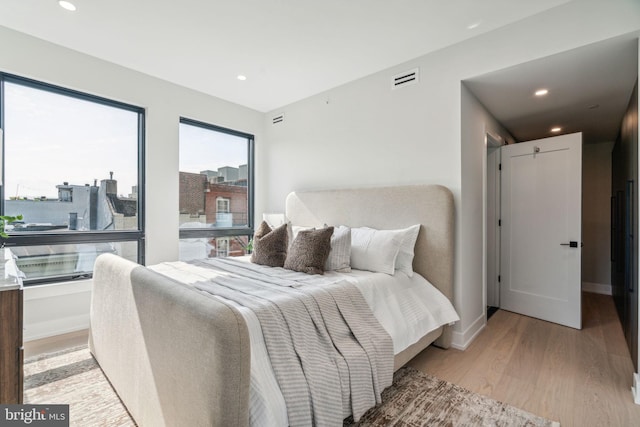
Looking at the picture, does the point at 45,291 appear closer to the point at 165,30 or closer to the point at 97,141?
the point at 97,141

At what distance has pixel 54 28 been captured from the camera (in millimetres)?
2553

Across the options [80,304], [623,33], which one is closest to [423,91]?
[623,33]

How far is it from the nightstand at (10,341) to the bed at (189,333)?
0.45 m

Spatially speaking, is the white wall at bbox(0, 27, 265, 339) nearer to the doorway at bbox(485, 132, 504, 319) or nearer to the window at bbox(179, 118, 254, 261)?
the window at bbox(179, 118, 254, 261)

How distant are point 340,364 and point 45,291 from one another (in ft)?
9.94

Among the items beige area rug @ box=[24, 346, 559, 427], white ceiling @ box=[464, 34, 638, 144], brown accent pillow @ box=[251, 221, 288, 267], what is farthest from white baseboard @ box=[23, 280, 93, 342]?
white ceiling @ box=[464, 34, 638, 144]

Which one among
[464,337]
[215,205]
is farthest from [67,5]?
Result: [464,337]

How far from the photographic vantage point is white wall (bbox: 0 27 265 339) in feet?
8.91

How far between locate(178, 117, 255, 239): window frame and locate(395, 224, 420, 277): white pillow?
2616 mm

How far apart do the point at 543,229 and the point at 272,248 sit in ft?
10.3

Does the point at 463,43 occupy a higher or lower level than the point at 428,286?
higher

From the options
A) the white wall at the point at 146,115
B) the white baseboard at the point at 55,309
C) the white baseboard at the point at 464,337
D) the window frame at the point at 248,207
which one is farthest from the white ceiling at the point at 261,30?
the white baseboard at the point at 464,337

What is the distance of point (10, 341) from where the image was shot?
128 cm

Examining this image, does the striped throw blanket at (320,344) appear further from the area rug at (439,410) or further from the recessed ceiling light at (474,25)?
the recessed ceiling light at (474,25)
